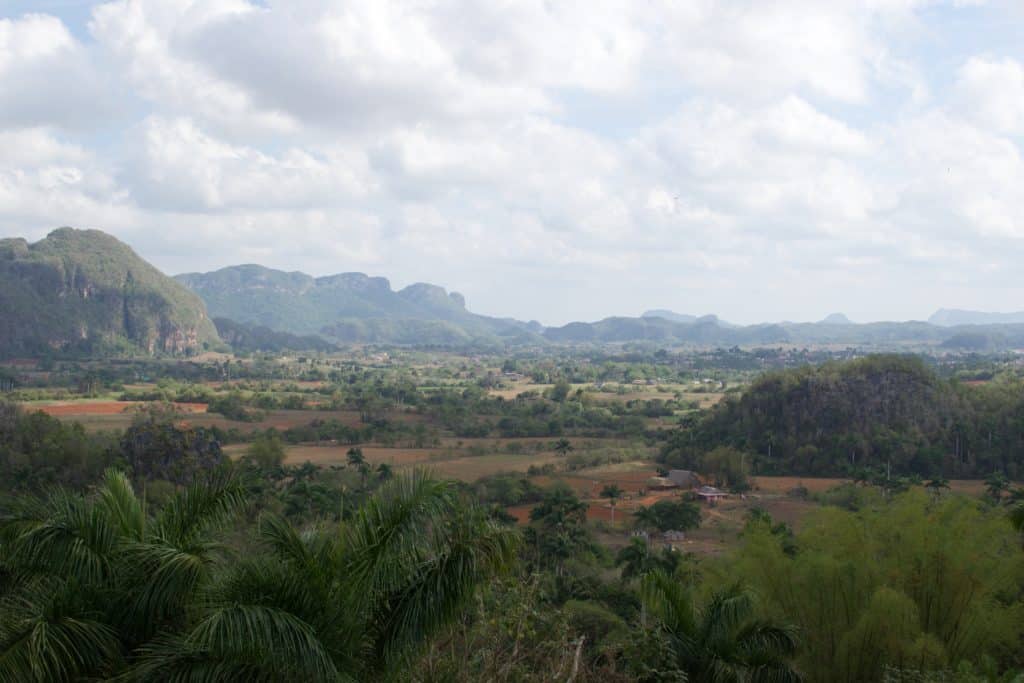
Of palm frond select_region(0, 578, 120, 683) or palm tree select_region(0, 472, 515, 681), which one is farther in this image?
palm frond select_region(0, 578, 120, 683)

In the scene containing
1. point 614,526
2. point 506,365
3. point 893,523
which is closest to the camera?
point 893,523

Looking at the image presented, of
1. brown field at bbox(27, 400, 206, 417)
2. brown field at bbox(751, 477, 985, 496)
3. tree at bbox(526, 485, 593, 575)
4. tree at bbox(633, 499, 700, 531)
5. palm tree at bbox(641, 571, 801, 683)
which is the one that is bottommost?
brown field at bbox(751, 477, 985, 496)

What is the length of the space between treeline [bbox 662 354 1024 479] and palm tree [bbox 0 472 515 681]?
48524 mm

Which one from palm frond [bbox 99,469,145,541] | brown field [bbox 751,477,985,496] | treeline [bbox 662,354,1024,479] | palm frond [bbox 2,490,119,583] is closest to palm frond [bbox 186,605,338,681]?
palm frond [bbox 2,490,119,583]

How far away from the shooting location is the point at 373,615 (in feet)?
20.1

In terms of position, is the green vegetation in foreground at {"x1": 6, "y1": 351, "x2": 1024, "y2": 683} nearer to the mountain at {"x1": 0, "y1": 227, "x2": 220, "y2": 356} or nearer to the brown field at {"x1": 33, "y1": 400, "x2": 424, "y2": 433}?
the brown field at {"x1": 33, "y1": 400, "x2": 424, "y2": 433}

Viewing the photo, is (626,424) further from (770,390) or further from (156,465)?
(156,465)

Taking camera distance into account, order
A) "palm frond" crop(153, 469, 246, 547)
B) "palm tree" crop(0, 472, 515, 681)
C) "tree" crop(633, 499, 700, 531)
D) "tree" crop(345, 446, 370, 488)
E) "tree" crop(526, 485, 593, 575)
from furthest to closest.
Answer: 1. "tree" crop(345, 446, 370, 488)
2. "tree" crop(633, 499, 700, 531)
3. "tree" crop(526, 485, 593, 575)
4. "palm frond" crop(153, 469, 246, 547)
5. "palm tree" crop(0, 472, 515, 681)

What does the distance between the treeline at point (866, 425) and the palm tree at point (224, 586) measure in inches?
1910

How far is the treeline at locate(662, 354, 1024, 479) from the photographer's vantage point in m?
52.8

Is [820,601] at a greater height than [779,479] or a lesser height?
greater

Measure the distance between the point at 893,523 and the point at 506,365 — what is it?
141 meters

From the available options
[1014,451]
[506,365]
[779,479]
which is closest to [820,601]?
[779,479]

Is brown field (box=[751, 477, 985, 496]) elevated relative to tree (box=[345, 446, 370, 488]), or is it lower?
lower
